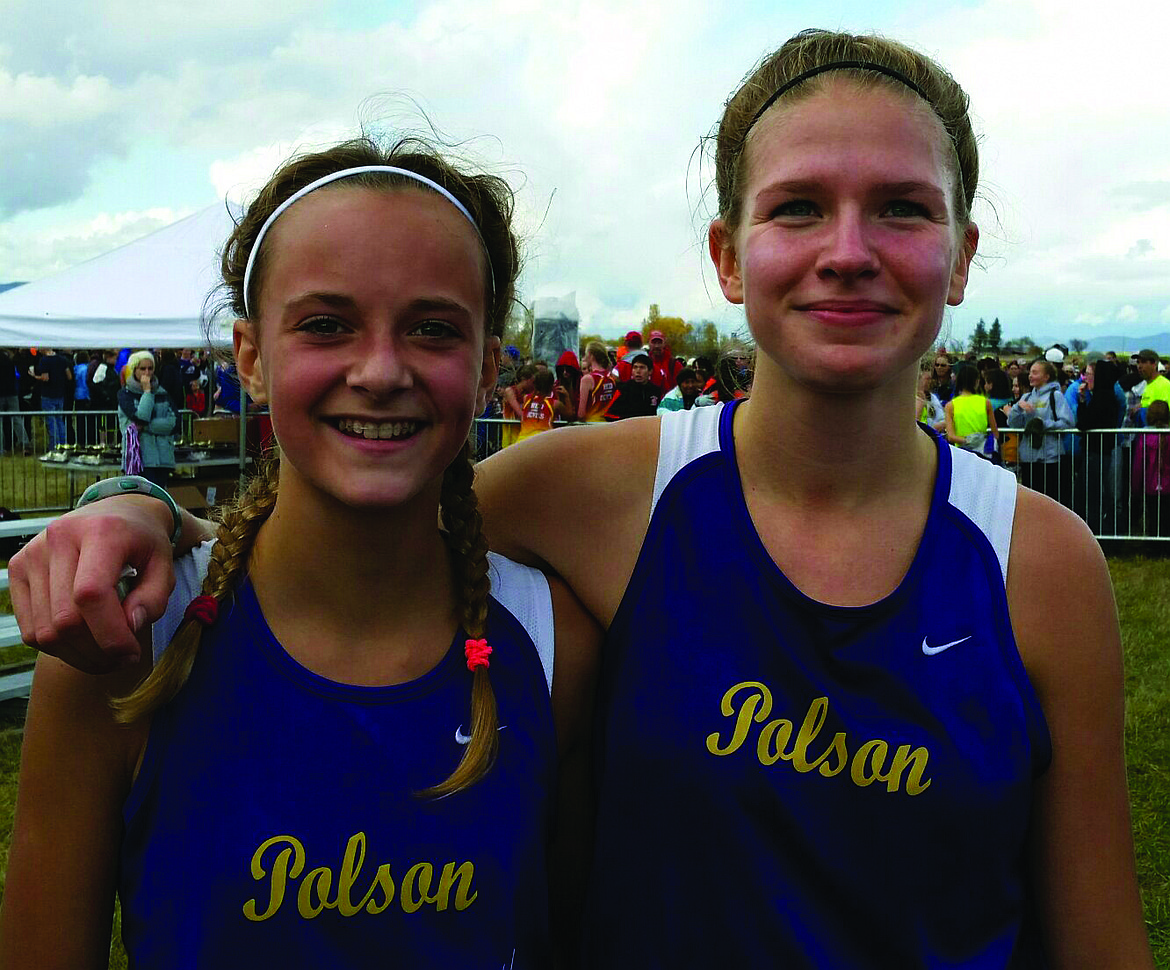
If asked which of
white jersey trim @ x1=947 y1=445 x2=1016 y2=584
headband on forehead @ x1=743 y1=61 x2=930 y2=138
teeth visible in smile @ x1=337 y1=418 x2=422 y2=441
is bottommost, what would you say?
white jersey trim @ x1=947 y1=445 x2=1016 y2=584

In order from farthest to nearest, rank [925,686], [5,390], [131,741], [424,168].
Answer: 1. [5,390]
2. [424,168]
3. [925,686]
4. [131,741]

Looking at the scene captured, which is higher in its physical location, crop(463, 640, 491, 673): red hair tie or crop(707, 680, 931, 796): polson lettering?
crop(463, 640, 491, 673): red hair tie

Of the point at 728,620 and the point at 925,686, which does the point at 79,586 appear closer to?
the point at 728,620

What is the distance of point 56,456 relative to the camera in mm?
11766

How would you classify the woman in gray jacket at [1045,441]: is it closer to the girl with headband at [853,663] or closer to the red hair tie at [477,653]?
the girl with headband at [853,663]

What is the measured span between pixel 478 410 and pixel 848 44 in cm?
87

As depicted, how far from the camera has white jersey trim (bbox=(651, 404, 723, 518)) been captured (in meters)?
1.84

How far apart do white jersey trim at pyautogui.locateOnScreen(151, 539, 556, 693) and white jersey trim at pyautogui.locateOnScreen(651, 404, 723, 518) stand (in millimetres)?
232

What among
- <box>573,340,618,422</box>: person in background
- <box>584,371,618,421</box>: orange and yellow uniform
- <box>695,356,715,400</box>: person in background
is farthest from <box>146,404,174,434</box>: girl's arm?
<box>695,356,715,400</box>: person in background

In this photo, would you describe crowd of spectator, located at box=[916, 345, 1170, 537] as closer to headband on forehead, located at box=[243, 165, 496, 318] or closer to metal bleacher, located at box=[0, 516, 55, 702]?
metal bleacher, located at box=[0, 516, 55, 702]

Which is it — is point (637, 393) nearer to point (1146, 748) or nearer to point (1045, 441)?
point (1045, 441)

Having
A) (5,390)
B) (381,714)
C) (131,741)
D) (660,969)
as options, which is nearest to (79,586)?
(131,741)

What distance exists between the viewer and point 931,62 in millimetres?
1863

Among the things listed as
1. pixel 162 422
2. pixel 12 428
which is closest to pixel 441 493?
pixel 162 422
